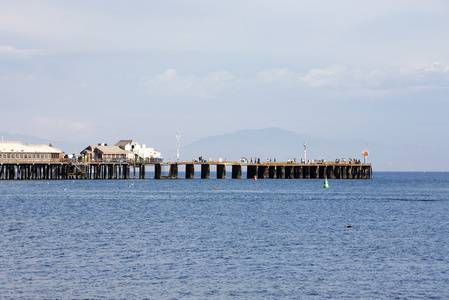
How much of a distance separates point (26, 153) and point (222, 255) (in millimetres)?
115201

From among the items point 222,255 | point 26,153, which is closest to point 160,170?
point 26,153

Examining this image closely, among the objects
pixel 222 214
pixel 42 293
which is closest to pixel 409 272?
pixel 42 293

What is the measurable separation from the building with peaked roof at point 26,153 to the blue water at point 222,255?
80687 millimetres

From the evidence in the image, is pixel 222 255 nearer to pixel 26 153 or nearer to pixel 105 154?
pixel 26 153

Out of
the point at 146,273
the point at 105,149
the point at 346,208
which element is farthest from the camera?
the point at 105,149

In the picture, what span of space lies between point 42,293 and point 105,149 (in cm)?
14059

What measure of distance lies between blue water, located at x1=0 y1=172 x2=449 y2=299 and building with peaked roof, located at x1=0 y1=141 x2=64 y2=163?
265 feet

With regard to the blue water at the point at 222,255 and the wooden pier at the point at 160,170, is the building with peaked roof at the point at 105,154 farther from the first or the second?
the blue water at the point at 222,255

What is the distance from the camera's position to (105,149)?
546ft

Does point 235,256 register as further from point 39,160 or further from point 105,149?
point 105,149

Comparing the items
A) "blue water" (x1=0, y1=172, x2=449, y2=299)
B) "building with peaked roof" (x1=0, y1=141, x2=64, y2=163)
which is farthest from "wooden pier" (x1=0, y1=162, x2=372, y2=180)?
"blue water" (x1=0, y1=172, x2=449, y2=299)

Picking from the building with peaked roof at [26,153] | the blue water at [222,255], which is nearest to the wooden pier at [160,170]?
the building with peaked roof at [26,153]

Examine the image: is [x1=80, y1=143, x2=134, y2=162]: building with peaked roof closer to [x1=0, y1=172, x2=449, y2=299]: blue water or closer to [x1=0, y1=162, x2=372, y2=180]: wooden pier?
[x1=0, y1=162, x2=372, y2=180]: wooden pier

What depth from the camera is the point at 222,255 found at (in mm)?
37219
